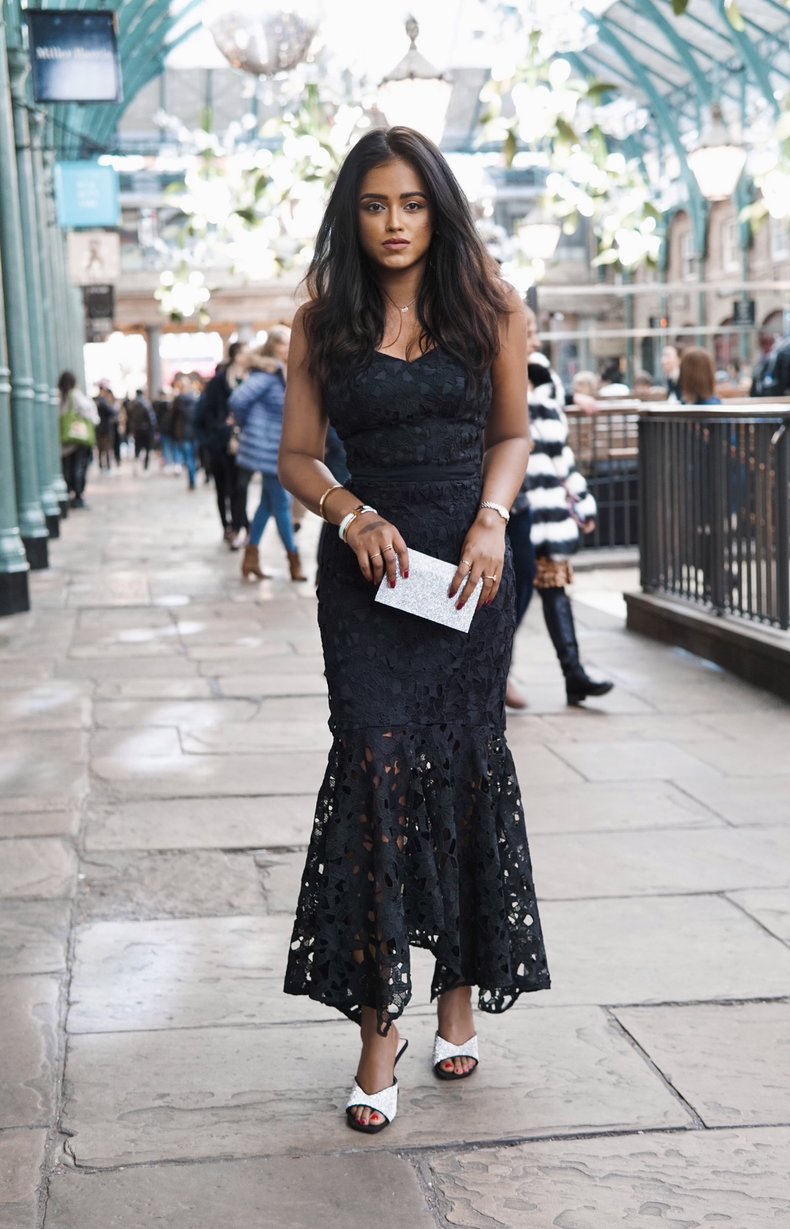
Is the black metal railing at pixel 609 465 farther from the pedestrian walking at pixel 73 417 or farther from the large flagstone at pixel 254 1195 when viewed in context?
the large flagstone at pixel 254 1195

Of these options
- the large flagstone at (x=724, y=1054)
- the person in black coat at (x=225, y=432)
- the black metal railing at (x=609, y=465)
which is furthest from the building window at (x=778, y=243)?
the large flagstone at (x=724, y=1054)

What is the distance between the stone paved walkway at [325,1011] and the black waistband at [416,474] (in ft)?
3.60

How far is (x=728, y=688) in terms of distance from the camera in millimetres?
7113

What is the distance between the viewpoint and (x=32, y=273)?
50.3ft

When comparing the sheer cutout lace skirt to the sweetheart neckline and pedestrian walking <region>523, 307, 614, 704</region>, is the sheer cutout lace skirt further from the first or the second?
pedestrian walking <region>523, 307, 614, 704</region>

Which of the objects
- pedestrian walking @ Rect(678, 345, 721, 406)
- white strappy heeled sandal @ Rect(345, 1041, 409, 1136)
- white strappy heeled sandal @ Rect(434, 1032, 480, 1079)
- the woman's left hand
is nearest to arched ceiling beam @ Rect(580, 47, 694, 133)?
pedestrian walking @ Rect(678, 345, 721, 406)

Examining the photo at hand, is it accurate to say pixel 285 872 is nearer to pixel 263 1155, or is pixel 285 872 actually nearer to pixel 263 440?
pixel 263 1155

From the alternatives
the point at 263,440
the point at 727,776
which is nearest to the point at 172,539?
the point at 263,440

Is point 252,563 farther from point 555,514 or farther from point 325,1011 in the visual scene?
point 325,1011

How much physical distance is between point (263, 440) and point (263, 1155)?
913 cm

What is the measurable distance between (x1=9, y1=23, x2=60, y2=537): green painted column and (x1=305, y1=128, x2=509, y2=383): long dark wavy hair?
439 inches

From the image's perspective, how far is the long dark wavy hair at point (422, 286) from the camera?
9.34 ft

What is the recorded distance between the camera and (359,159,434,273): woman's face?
2.83 metres

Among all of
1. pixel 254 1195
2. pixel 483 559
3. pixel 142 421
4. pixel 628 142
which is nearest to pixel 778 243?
pixel 628 142
